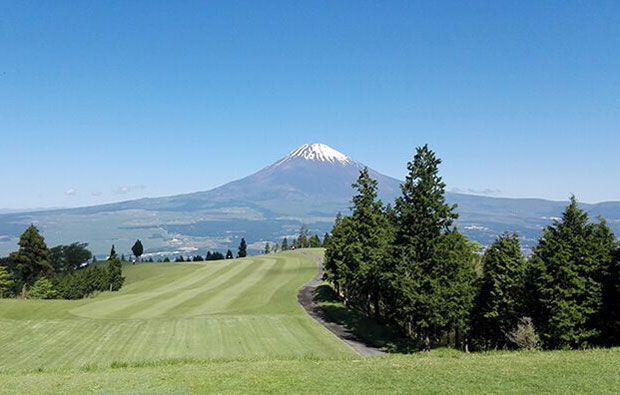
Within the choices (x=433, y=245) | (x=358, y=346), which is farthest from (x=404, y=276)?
(x=358, y=346)

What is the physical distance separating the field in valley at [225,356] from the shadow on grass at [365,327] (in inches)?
134

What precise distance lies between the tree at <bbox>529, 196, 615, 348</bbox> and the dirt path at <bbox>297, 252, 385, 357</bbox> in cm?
1304

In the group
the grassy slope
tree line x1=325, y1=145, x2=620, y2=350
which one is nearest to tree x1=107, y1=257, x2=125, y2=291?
the grassy slope

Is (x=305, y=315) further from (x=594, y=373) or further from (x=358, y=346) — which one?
(x=594, y=373)

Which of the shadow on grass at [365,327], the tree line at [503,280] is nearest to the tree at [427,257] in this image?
the tree line at [503,280]

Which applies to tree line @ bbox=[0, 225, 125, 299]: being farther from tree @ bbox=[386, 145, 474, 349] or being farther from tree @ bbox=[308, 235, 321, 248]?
tree @ bbox=[308, 235, 321, 248]

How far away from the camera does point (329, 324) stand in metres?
48.8

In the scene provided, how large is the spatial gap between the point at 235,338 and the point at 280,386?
75.6ft

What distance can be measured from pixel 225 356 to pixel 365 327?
720 inches

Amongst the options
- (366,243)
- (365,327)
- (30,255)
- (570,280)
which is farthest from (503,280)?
(30,255)

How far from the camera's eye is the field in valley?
1869 cm

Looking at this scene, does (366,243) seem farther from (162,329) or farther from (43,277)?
(43,277)

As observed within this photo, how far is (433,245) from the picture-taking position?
37031 millimetres

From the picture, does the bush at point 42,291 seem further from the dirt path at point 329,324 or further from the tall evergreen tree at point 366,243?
the tall evergreen tree at point 366,243
